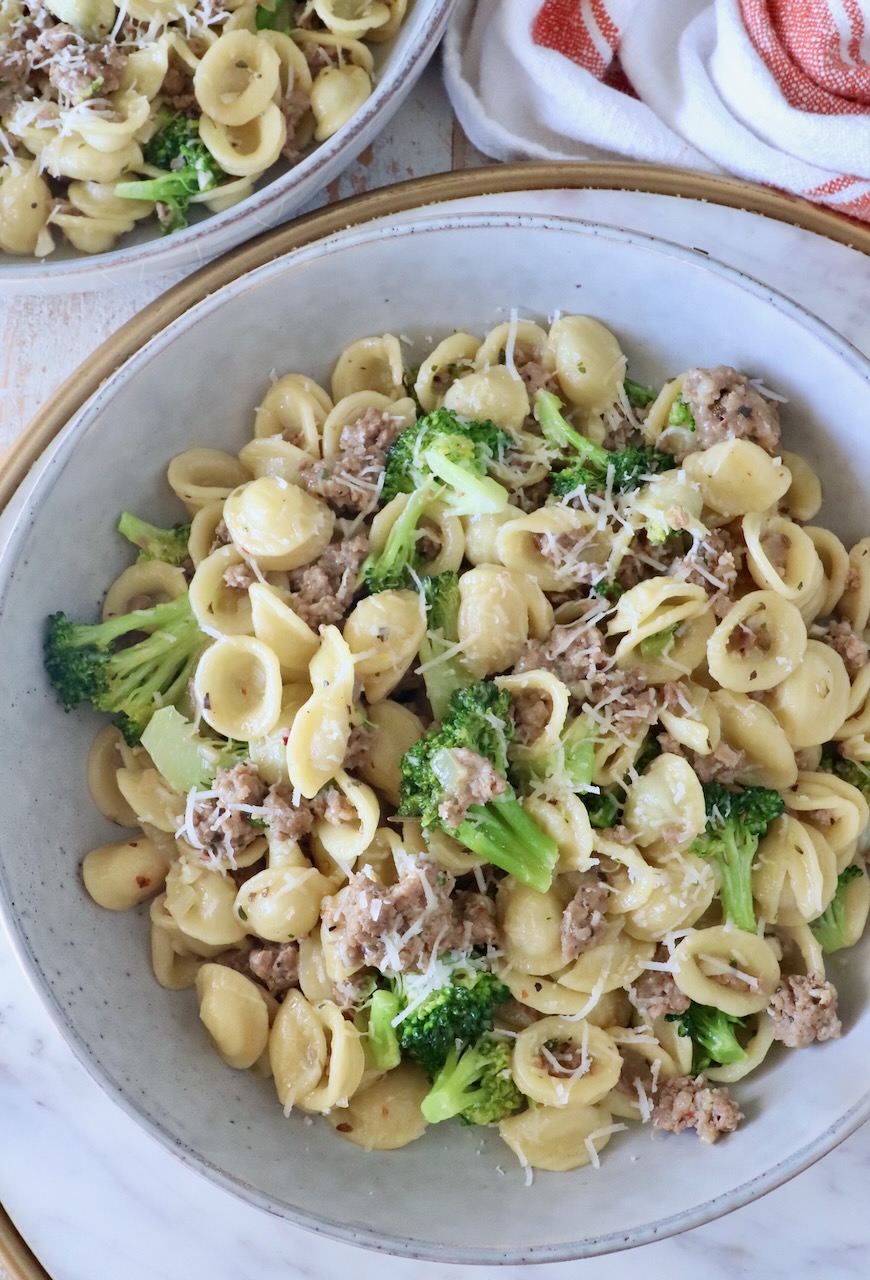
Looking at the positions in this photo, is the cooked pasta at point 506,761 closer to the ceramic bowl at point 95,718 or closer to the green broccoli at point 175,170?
the ceramic bowl at point 95,718

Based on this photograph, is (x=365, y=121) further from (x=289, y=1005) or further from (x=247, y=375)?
(x=289, y=1005)

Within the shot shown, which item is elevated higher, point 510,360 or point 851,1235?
point 510,360

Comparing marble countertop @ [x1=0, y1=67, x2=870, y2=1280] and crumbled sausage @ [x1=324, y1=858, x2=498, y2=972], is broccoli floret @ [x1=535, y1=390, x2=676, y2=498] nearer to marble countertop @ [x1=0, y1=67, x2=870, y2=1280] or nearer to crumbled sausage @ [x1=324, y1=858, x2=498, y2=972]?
marble countertop @ [x1=0, y1=67, x2=870, y2=1280]

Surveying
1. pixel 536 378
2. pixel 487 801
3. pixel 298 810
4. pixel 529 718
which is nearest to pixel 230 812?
pixel 298 810

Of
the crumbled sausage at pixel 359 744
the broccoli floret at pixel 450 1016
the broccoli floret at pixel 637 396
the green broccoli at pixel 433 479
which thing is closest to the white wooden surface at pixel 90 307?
the broccoli floret at pixel 637 396

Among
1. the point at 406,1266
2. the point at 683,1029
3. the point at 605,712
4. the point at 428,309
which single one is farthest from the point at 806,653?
the point at 406,1266

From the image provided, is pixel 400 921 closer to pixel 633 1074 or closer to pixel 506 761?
pixel 506 761
